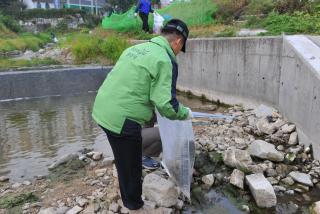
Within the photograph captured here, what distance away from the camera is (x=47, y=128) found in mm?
7609

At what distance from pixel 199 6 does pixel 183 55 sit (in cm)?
524

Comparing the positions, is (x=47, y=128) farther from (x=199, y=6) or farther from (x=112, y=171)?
(x=199, y=6)

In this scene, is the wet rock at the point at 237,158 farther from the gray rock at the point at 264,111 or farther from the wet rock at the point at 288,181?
the gray rock at the point at 264,111

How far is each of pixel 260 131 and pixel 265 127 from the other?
0.32 ft

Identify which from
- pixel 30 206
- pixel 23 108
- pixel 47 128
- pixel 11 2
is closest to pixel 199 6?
pixel 23 108

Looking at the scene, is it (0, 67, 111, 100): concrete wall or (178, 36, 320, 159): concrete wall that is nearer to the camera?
(178, 36, 320, 159): concrete wall

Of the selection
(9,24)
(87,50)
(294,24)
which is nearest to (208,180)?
(294,24)

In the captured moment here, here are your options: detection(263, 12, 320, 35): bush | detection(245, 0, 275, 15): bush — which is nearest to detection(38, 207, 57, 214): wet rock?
detection(263, 12, 320, 35): bush

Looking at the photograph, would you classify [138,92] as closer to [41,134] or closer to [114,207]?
[114,207]

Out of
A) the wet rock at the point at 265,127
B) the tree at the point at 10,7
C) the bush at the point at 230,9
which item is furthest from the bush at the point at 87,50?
the tree at the point at 10,7

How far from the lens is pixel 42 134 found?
7.14 meters

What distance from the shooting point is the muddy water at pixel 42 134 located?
5.59 metres

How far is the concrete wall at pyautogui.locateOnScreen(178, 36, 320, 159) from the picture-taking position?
4742 millimetres

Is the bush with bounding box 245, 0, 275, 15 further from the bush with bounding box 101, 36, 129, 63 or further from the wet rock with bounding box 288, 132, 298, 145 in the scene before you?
the wet rock with bounding box 288, 132, 298, 145
